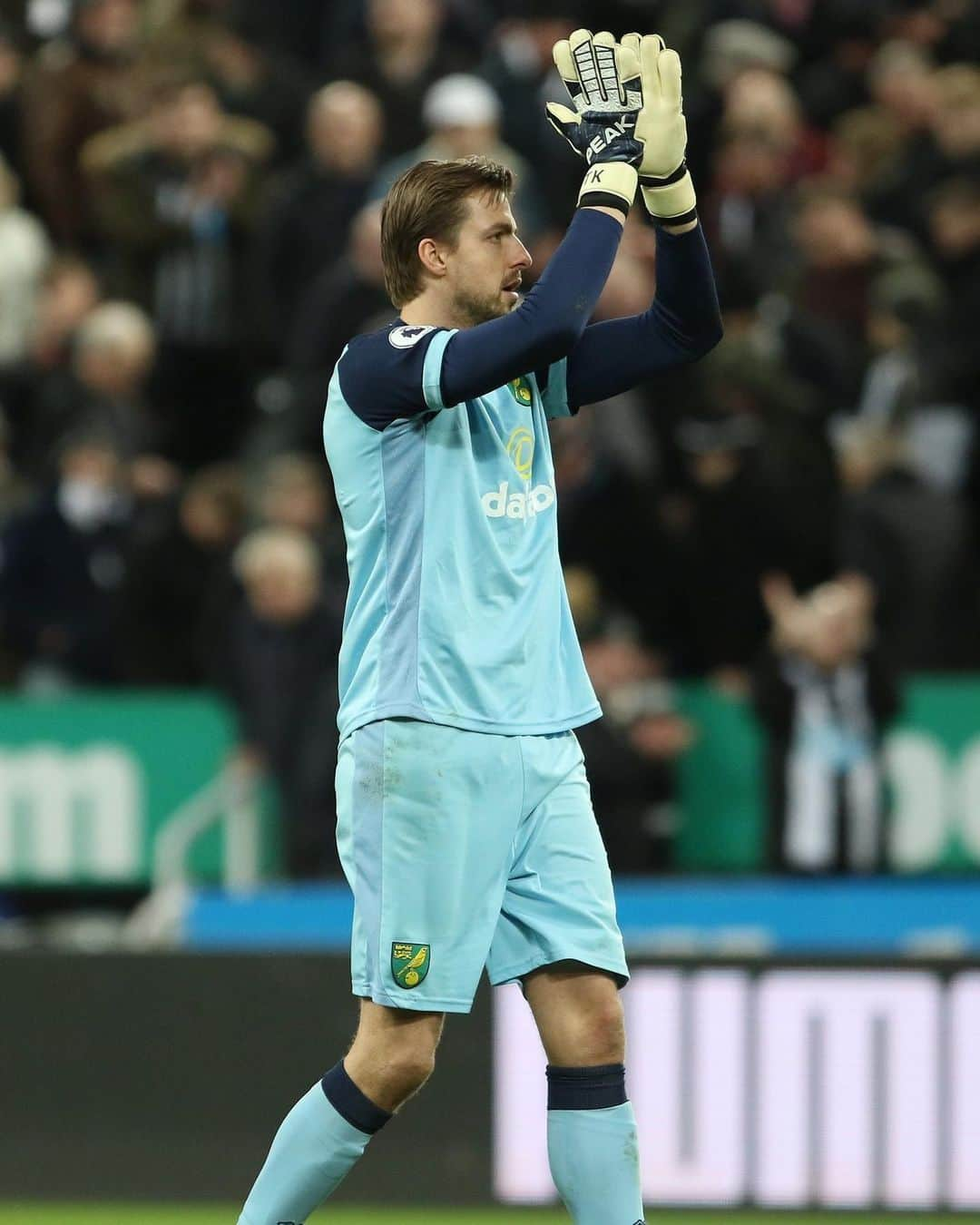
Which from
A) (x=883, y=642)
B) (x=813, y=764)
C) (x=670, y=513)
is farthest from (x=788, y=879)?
(x=670, y=513)

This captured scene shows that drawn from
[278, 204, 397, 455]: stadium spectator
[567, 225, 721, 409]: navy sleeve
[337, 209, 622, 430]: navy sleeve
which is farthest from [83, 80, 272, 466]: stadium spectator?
[337, 209, 622, 430]: navy sleeve

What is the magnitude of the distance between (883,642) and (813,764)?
0.58 metres

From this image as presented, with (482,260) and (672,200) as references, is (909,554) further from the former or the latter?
(482,260)

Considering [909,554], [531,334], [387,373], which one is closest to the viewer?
[531,334]

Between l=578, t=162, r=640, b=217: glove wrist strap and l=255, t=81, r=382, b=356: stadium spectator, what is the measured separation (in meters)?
5.46

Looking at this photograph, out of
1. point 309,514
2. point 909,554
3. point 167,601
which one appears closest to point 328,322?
point 309,514

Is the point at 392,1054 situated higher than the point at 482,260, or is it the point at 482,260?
the point at 482,260

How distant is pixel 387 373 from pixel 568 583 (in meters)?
3.82

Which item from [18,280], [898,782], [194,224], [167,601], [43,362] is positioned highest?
[194,224]

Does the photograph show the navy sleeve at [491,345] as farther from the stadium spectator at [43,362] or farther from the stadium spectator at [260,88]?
the stadium spectator at [260,88]

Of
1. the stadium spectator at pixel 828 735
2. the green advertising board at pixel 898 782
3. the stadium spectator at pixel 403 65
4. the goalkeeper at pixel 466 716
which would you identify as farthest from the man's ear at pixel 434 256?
the stadium spectator at pixel 403 65

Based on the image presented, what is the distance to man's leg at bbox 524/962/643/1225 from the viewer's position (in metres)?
4.33

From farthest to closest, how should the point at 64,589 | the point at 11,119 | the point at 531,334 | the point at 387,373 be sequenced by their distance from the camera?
the point at 11,119, the point at 64,589, the point at 387,373, the point at 531,334

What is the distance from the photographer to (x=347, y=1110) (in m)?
4.37
